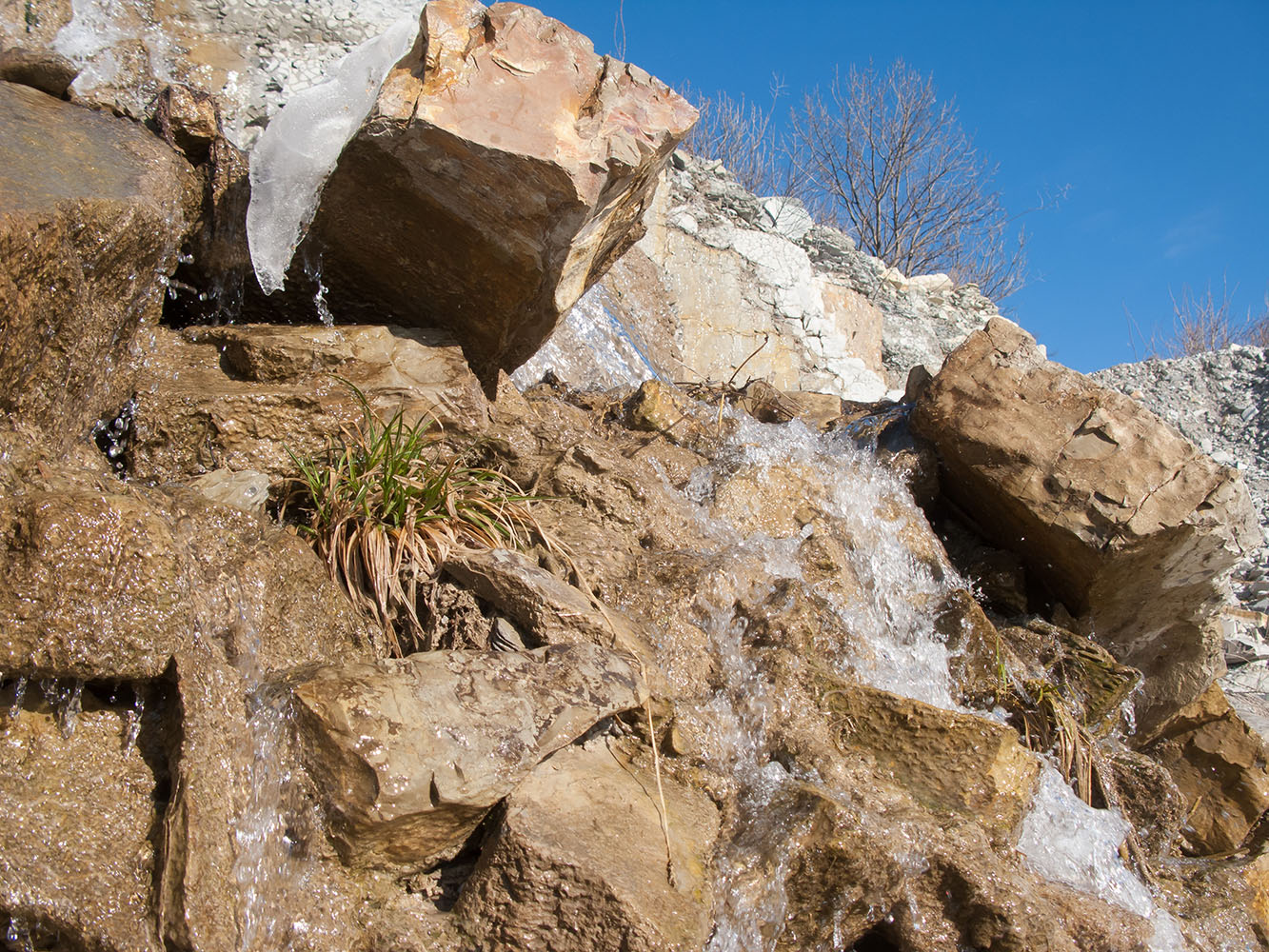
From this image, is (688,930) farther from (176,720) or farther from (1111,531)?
(1111,531)

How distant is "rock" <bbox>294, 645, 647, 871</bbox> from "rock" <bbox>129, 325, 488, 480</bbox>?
1.10m

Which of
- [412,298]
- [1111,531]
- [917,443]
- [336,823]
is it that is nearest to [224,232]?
[412,298]

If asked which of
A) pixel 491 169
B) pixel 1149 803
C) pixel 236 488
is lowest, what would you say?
pixel 236 488

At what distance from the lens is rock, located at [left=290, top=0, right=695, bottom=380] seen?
333cm

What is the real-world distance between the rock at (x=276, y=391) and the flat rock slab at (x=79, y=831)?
3.69 feet

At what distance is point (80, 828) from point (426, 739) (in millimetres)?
669

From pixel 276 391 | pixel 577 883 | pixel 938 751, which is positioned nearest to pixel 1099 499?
pixel 938 751

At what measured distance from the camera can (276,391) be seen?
330 cm

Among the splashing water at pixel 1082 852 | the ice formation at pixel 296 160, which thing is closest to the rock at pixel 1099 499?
the splashing water at pixel 1082 852

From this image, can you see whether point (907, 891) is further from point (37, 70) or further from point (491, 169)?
point (37, 70)

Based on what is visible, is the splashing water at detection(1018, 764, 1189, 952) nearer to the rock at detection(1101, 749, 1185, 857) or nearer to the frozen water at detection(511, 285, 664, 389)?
the rock at detection(1101, 749, 1185, 857)

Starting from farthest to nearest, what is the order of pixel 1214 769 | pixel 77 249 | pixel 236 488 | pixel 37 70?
pixel 1214 769 → pixel 37 70 → pixel 236 488 → pixel 77 249

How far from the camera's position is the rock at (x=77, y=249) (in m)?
2.32

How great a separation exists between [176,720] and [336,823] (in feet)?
1.28
